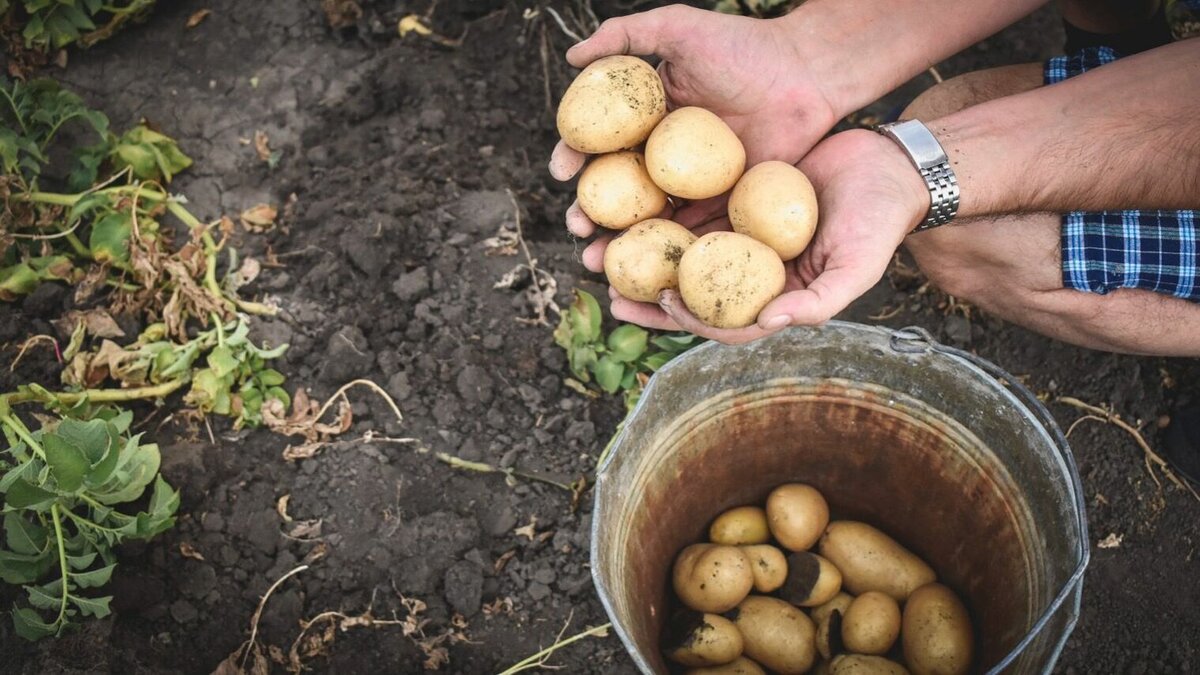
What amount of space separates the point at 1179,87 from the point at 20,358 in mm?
3128

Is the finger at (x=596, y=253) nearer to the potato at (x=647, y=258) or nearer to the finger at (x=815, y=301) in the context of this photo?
the potato at (x=647, y=258)

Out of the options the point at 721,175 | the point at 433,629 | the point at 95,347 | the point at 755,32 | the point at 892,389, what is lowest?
the point at 433,629

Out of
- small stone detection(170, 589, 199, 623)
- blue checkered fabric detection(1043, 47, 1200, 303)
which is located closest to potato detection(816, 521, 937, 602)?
blue checkered fabric detection(1043, 47, 1200, 303)

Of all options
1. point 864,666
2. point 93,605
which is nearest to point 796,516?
point 864,666

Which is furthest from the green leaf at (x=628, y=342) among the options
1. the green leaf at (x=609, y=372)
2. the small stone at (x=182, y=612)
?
the small stone at (x=182, y=612)

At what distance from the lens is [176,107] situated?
3.22 meters

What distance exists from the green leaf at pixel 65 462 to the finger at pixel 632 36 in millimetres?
1437

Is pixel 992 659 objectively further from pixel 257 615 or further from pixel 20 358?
pixel 20 358

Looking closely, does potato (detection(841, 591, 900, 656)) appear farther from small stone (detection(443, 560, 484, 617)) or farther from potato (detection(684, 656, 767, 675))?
small stone (detection(443, 560, 484, 617))

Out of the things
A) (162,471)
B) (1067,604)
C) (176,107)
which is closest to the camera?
(1067,604)

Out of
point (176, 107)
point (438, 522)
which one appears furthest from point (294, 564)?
point (176, 107)

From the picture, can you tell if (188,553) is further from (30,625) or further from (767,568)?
(767,568)

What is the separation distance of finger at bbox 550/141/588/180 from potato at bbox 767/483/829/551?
1092 mm

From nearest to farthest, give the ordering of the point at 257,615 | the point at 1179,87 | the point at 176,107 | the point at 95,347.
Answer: the point at 1179,87 → the point at 257,615 → the point at 95,347 → the point at 176,107
